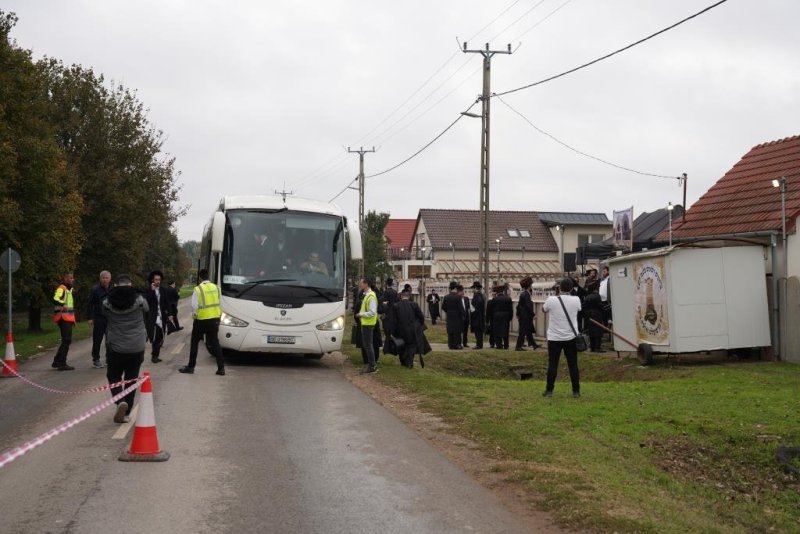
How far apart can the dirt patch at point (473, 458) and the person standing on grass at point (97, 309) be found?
545 centimetres

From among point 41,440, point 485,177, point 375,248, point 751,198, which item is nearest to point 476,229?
point 375,248

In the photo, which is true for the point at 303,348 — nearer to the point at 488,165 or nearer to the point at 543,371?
the point at 543,371

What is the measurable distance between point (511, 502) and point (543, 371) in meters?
14.6

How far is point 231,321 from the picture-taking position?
1809 centimetres

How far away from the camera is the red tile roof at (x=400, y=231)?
317ft

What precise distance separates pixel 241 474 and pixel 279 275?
1033cm

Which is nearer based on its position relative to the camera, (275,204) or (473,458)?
(473,458)

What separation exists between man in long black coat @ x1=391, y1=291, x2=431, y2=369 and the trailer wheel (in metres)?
4.32

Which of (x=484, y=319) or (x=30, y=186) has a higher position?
(x=30, y=186)

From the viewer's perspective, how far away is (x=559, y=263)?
73.8 meters

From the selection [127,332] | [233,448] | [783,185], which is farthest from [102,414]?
[783,185]

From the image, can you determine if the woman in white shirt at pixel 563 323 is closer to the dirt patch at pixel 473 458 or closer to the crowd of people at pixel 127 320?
the dirt patch at pixel 473 458

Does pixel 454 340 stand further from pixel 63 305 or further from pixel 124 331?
pixel 124 331

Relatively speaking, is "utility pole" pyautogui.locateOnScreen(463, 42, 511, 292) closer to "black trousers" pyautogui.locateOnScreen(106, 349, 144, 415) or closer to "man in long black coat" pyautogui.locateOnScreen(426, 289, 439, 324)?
"man in long black coat" pyautogui.locateOnScreen(426, 289, 439, 324)
